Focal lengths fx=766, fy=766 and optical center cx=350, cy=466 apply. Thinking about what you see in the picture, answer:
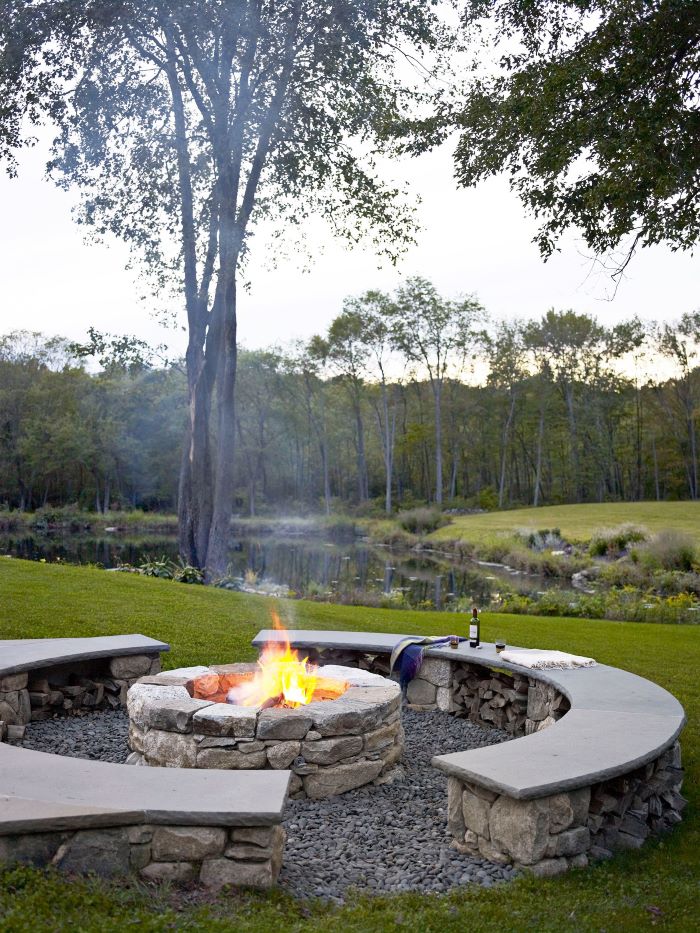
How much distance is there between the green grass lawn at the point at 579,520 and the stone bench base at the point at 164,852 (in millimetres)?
21243

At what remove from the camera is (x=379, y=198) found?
14391mm

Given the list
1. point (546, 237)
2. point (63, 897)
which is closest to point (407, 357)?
point (546, 237)

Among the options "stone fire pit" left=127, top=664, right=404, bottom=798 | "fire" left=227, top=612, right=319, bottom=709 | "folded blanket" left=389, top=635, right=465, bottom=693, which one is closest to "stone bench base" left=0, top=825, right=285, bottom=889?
"stone fire pit" left=127, top=664, right=404, bottom=798

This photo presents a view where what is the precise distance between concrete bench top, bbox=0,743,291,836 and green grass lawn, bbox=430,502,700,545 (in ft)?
68.9

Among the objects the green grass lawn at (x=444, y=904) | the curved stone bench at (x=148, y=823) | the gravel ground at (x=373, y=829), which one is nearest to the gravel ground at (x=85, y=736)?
the gravel ground at (x=373, y=829)

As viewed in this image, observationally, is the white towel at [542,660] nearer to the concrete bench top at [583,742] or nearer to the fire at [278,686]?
the concrete bench top at [583,742]

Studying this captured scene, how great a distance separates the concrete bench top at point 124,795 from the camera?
2.96 metres

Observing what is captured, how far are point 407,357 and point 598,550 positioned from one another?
1879cm

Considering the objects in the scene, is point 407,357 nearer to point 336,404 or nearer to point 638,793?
point 336,404

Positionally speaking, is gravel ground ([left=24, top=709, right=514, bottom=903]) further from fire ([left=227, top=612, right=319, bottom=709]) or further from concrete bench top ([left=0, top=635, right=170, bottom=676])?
fire ([left=227, top=612, right=319, bottom=709])

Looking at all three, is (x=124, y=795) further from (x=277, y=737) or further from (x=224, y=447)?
(x=224, y=447)

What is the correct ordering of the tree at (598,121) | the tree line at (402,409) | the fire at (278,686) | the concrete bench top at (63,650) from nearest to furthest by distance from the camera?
the fire at (278,686) < the concrete bench top at (63,650) < the tree at (598,121) < the tree line at (402,409)

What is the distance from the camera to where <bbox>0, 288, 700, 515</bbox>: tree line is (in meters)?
37.3

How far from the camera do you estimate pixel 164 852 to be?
10.0 feet
